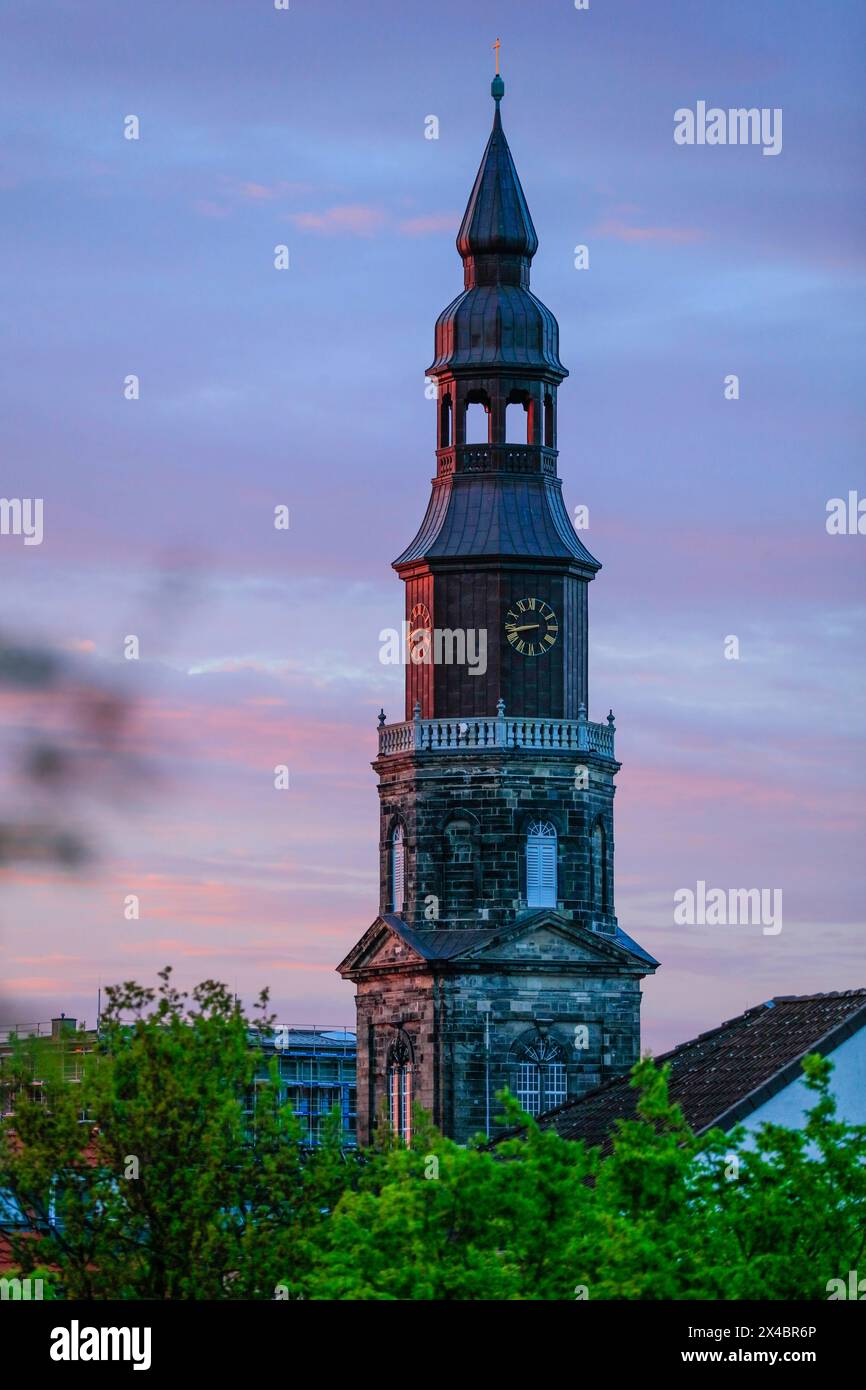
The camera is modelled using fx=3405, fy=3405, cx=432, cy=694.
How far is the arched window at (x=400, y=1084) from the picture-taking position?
408ft

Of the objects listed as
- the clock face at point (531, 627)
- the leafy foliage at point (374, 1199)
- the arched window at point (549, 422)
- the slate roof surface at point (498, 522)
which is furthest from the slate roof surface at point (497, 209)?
the leafy foliage at point (374, 1199)

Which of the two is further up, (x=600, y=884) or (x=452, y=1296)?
(x=600, y=884)

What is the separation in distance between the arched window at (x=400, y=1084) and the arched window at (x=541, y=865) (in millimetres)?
7073

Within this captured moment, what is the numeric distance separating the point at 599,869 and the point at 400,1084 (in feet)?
35.7

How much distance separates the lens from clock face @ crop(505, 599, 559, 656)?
12650cm

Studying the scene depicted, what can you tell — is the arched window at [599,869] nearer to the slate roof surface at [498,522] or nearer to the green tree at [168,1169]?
the slate roof surface at [498,522]

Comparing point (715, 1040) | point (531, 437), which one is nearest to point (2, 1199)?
point (715, 1040)

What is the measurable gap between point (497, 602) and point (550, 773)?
21.9 feet

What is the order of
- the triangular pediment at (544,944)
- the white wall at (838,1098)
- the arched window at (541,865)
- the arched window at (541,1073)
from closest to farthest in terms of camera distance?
the white wall at (838,1098) → the arched window at (541,1073) → the triangular pediment at (544,944) → the arched window at (541,865)

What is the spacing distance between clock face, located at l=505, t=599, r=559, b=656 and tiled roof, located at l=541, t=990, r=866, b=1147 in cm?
1774

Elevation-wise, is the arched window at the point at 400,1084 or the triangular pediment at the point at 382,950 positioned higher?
the triangular pediment at the point at 382,950

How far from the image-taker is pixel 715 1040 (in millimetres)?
108750

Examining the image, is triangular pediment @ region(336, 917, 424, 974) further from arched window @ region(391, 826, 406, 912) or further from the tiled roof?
the tiled roof
